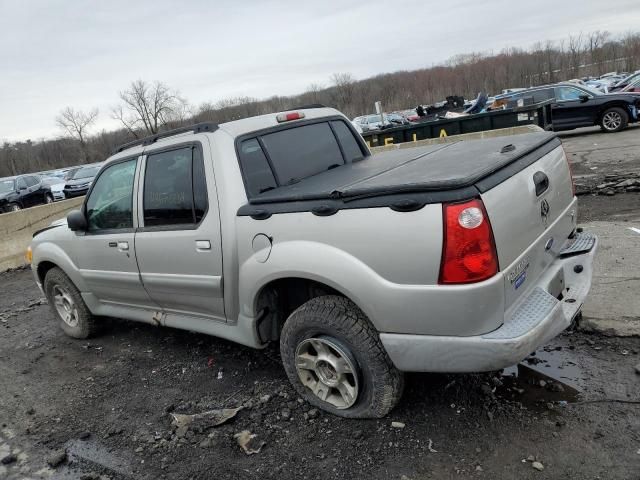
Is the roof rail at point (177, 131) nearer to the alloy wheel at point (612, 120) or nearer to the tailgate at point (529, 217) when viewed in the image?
the tailgate at point (529, 217)

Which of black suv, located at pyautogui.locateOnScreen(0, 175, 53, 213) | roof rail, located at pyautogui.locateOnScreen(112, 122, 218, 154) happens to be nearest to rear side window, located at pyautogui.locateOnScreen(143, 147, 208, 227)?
roof rail, located at pyautogui.locateOnScreen(112, 122, 218, 154)

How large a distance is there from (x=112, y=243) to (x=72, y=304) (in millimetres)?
1332

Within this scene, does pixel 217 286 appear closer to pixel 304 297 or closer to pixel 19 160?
pixel 304 297

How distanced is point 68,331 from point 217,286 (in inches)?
111

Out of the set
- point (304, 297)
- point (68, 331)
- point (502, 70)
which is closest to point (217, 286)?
point (304, 297)

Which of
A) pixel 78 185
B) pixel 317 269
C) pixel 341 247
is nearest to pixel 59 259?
pixel 317 269

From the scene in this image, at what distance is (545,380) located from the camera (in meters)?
3.29

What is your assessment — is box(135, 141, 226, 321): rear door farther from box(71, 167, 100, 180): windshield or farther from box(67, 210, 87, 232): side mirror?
box(71, 167, 100, 180): windshield

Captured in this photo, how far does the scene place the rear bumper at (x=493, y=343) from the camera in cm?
247

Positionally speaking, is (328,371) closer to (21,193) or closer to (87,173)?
(21,193)

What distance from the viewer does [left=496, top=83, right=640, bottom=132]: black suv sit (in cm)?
1478

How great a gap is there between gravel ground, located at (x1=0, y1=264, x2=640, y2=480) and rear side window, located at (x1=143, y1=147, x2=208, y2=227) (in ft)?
4.42

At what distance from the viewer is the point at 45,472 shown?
3.17 meters

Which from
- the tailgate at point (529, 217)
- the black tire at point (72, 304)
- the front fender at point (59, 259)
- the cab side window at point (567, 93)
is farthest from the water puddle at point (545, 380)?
the cab side window at point (567, 93)
